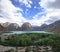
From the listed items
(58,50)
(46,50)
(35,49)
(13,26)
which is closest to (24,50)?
(35,49)

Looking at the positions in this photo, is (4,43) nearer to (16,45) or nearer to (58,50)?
(16,45)

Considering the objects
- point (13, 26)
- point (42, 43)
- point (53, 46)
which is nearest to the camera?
point (53, 46)

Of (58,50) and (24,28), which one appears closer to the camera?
(58,50)

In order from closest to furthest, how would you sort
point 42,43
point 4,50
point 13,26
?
point 4,50 < point 42,43 < point 13,26

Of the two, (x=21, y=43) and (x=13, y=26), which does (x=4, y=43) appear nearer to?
(x=21, y=43)

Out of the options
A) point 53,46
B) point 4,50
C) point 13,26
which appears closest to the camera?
point 4,50

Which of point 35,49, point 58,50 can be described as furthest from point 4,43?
point 58,50

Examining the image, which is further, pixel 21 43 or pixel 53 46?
pixel 21 43

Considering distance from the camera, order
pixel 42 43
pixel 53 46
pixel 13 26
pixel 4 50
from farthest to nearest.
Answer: pixel 13 26, pixel 42 43, pixel 53 46, pixel 4 50

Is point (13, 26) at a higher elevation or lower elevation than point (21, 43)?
higher
